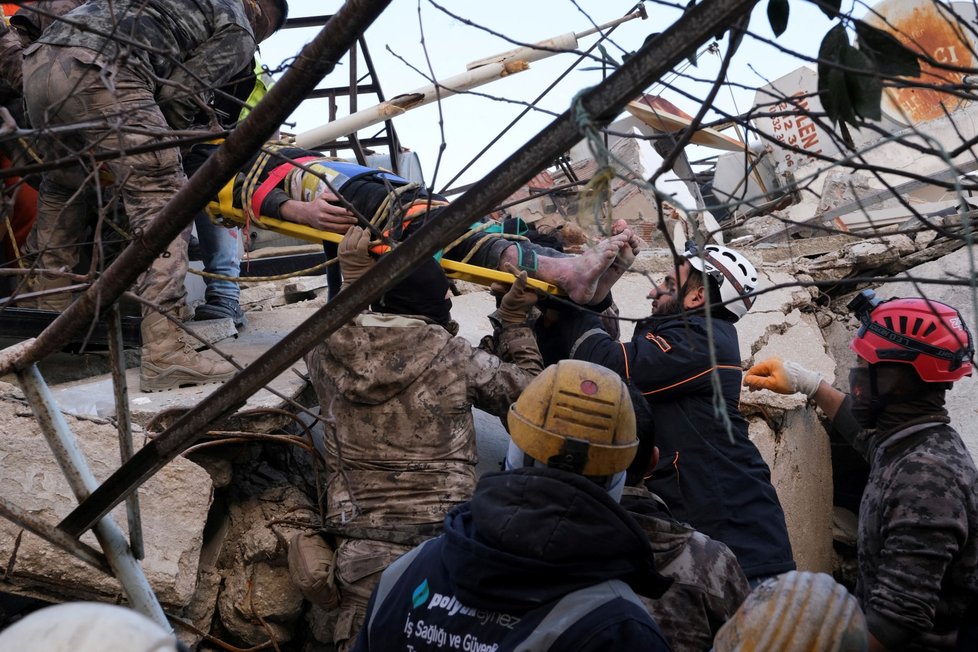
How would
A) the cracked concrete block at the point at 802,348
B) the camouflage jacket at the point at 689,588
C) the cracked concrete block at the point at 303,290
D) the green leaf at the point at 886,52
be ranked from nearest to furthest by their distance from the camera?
1. the green leaf at the point at 886,52
2. the camouflage jacket at the point at 689,588
3. the cracked concrete block at the point at 802,348
4. the cracked concrete block at the point at 303,290

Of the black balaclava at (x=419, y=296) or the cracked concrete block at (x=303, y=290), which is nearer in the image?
the black balaclava at (x=419, y=296)

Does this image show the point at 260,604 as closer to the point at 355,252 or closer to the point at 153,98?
the point at 355,252

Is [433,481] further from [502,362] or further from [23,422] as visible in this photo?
[23,422]

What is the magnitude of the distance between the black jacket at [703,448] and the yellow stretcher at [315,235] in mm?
516

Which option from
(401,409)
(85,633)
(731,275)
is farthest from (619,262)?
(85,633)

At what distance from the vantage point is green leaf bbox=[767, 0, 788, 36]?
1.83 metres

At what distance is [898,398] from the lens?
11.2 ft

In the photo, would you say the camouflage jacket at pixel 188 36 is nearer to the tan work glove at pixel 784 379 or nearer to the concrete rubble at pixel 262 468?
the concrete rubble at pixel 262 468

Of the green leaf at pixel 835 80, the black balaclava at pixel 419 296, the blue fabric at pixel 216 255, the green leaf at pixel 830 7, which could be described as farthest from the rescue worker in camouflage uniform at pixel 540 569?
the blue fabric at pixel 216 255

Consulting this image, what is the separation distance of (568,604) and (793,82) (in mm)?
10531

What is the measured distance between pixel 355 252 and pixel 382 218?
1.48 feet

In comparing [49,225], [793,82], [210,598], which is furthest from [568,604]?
[793,82]

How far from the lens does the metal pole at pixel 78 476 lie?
230cm

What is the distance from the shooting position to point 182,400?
4043 millimetres
